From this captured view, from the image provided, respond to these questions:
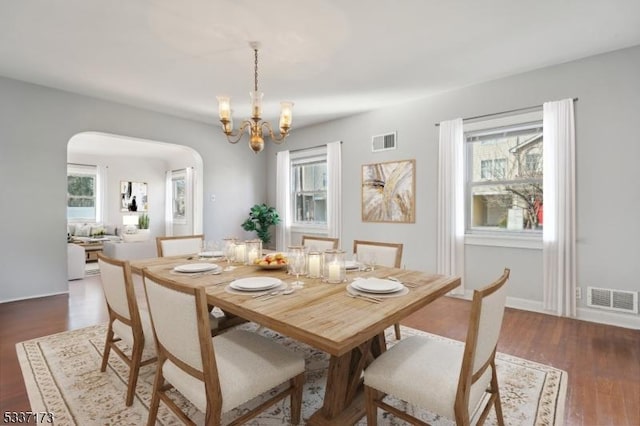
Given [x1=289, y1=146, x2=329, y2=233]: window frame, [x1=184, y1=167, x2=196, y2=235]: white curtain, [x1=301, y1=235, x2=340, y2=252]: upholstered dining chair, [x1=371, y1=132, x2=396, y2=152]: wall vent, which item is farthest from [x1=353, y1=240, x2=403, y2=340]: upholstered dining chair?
[x1=184, y1=167, x2=196, y2=235]: white curtain

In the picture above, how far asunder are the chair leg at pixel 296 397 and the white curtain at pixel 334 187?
368 cm

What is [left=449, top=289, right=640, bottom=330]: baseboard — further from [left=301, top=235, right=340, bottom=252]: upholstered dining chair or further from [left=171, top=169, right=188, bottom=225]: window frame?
[left=171, top=169, right=188, bottom=225]: window frame

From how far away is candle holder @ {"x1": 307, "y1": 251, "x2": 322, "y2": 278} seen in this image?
1982mm

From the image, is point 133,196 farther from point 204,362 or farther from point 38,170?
point 204,362

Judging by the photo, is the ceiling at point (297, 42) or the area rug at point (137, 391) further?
the ceiling at point (297, 42)

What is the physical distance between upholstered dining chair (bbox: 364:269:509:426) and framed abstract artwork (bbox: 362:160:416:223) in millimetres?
3013

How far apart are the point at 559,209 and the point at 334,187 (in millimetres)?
2996

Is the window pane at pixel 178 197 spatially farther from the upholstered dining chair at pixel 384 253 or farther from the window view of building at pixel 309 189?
the upholstered dining chair at pixel 384 253

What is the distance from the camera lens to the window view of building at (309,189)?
5.76 meters

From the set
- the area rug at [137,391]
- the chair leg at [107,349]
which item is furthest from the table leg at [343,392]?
the chair leg at [107,349]

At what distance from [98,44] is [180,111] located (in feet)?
6.54

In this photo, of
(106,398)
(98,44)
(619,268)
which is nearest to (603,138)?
(619,268)

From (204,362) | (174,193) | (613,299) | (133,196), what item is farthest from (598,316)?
(133,196)

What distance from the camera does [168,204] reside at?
916 cm
